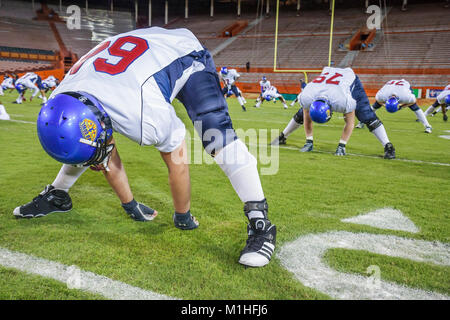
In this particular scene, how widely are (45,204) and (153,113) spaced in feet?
4.12

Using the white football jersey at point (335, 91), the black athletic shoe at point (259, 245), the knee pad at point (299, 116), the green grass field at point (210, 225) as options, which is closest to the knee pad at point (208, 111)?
the black athletic shoe at point (259, 245)

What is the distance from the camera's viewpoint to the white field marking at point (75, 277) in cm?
162

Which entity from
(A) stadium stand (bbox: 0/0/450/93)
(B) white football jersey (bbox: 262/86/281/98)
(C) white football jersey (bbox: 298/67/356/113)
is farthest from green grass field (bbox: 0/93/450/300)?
(A) stadium stand (bbox: 0/0/450/93)

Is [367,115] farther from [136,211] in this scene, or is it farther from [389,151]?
[136,211]

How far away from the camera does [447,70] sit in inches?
827

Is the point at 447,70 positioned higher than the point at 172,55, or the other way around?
the point at 172,55

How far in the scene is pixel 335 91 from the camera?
5125 millimetres

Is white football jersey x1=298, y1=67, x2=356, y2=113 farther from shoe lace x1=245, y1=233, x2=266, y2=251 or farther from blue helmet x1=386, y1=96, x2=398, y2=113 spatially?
shoe lace x1=245, y1=233, x2=266, y2=251

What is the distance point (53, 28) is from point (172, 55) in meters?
35.5

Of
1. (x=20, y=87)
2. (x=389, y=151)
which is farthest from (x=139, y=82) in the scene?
(x=20, y=87)

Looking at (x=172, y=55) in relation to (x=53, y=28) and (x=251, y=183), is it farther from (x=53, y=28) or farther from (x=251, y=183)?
(x=53, y=28)

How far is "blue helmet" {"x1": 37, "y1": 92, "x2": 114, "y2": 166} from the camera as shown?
168 centimetres
